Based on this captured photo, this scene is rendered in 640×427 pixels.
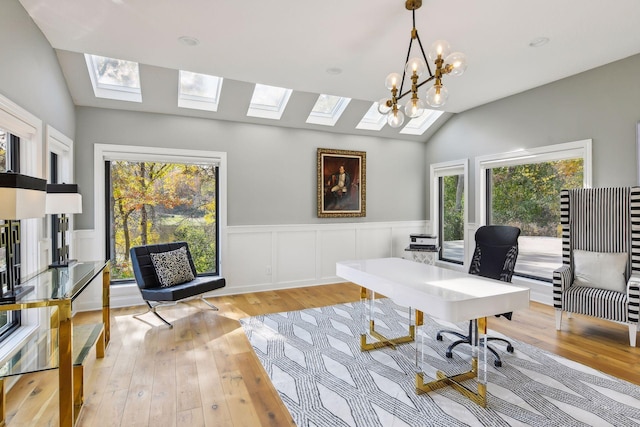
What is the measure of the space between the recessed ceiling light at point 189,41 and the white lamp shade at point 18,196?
5.80 feet

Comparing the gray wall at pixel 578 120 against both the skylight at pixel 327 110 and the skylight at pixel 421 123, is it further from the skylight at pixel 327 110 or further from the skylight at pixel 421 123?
the skylight at pixel 327 110

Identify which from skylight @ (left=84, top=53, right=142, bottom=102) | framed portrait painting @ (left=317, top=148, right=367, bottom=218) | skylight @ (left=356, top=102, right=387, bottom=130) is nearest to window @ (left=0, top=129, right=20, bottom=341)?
skylight @ (left=84, top=53, right=142, bottom=102)

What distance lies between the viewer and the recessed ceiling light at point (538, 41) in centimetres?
304

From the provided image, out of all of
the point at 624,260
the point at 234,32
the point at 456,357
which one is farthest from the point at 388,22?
the point at 624,260

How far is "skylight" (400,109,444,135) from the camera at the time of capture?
574 cm

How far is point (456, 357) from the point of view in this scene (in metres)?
2.83

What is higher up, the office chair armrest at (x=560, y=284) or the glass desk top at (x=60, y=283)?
the glass desk top at (x=60, y=283)

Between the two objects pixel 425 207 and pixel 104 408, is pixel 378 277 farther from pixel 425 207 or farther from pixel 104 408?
pixel 425 207

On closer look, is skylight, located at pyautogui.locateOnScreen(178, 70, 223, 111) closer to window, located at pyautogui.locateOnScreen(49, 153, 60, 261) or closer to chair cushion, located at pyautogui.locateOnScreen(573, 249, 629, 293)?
window, located at pyautogui.locateOnScreen(49, 153, 60, 261)

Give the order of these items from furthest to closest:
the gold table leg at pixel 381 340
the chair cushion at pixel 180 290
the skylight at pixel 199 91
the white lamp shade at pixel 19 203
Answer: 1. the skylight at pixel 199 91
2. the chair cushion at pixel 180 290
3. the gold table leg at pixel 381 340
4. the white lamp shade at pixel 19 203

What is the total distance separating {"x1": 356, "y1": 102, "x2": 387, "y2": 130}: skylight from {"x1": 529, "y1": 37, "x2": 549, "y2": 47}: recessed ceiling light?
2.56 metres

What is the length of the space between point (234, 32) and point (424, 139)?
14.0 ft

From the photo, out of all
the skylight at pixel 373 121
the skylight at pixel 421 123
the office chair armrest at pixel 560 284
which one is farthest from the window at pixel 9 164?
the skylight at pixel 421 123

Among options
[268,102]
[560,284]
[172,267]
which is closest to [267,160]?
Result: [268,102]
